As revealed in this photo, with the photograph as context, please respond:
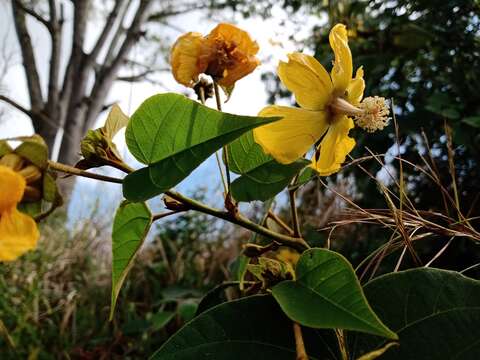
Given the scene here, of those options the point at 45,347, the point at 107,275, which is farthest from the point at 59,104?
the point at 45,347

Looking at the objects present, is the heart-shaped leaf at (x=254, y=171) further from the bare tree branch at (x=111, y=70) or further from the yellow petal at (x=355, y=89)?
the bare tree branch at (x=111, y=70)

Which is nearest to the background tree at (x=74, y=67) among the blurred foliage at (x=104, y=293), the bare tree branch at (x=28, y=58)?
the bare tree branch at (x=28, y=58)

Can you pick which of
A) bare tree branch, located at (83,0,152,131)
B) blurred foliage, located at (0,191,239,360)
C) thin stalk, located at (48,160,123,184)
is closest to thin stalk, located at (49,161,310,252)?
thin stalk, located at (48,160,123,184)

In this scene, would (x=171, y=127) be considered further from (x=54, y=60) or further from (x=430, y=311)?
(x=54, y=60)

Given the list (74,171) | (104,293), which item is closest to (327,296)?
(74,171)

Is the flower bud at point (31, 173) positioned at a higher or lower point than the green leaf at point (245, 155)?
lower

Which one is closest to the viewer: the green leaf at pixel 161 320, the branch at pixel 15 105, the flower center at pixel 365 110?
the flower center at pixel 365 110
